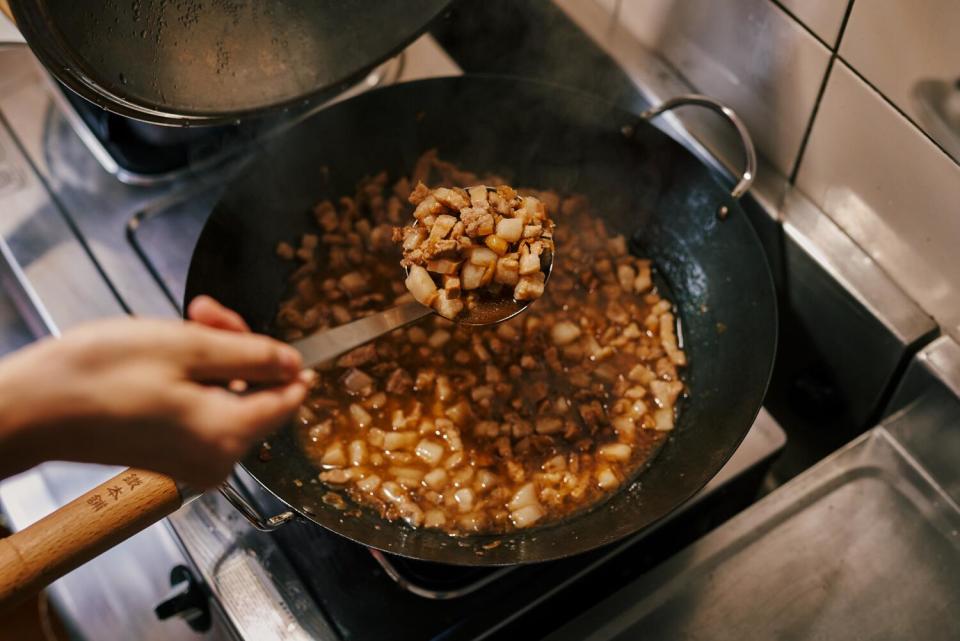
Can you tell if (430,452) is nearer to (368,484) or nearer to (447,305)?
(368,484)

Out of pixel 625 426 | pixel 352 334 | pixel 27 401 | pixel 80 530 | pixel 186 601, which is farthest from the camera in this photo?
pixel 625 426

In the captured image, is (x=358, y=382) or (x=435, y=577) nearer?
(x=435, y=577)

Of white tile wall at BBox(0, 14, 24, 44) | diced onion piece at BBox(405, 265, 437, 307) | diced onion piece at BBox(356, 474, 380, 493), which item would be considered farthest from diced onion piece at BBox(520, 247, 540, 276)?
white tile wall at BBox(0, 14, 24, 44)

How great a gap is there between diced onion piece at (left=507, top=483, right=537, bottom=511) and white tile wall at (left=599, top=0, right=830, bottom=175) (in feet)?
1.99

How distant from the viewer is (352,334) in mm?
1014

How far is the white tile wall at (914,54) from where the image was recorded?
0.97 m

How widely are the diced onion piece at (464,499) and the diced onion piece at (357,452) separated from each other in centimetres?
14

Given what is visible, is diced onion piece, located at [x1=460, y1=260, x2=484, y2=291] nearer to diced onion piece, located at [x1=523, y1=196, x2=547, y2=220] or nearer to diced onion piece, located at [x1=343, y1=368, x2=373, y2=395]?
diced onion piece, located at [x1=523, y1=196, x2=547, y2=220]

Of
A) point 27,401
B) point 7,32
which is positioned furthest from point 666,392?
point 7,32

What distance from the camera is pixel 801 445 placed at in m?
1.44

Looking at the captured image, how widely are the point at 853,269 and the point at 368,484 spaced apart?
73 centimetres

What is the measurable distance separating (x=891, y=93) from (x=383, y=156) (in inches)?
29.4

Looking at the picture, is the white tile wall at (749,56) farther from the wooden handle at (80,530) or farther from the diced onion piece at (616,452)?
the wooden handle at (80,530)

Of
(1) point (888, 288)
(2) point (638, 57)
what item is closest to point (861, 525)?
(1) point (888, 288)
